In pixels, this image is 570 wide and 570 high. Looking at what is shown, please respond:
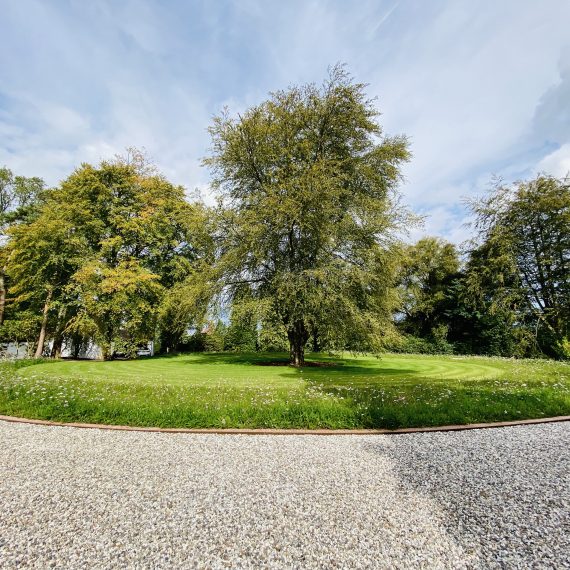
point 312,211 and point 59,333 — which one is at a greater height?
point 312,211

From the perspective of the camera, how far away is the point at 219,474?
4.52 metres

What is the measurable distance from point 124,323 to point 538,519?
23.2 meters

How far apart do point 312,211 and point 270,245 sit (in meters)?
2.67

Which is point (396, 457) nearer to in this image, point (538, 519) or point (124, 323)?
point (538, 519)

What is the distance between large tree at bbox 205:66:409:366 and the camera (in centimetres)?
1528

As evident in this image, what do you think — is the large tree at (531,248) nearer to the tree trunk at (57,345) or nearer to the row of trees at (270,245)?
the row of trees at (270,245)

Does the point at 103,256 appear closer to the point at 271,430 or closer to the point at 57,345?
the point at 57,345

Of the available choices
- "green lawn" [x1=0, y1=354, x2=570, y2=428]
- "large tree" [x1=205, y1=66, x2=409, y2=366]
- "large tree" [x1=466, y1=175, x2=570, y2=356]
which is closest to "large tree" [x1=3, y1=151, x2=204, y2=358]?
"large tree" [x1=205, y1=66, x2=409, y2=366]

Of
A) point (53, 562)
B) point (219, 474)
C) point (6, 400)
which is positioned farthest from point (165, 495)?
point (6, 400)

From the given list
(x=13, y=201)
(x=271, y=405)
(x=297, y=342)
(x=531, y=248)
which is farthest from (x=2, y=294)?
(x=531, y=248)

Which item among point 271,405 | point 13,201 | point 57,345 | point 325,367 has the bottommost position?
point 271,405

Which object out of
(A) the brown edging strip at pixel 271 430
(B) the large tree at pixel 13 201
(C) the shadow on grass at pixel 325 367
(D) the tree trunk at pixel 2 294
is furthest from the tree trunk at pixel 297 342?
(D) the tree trunk at pixel 2 294

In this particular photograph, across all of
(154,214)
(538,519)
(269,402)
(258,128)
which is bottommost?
(538,519)

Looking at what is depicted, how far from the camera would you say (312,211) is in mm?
15977
